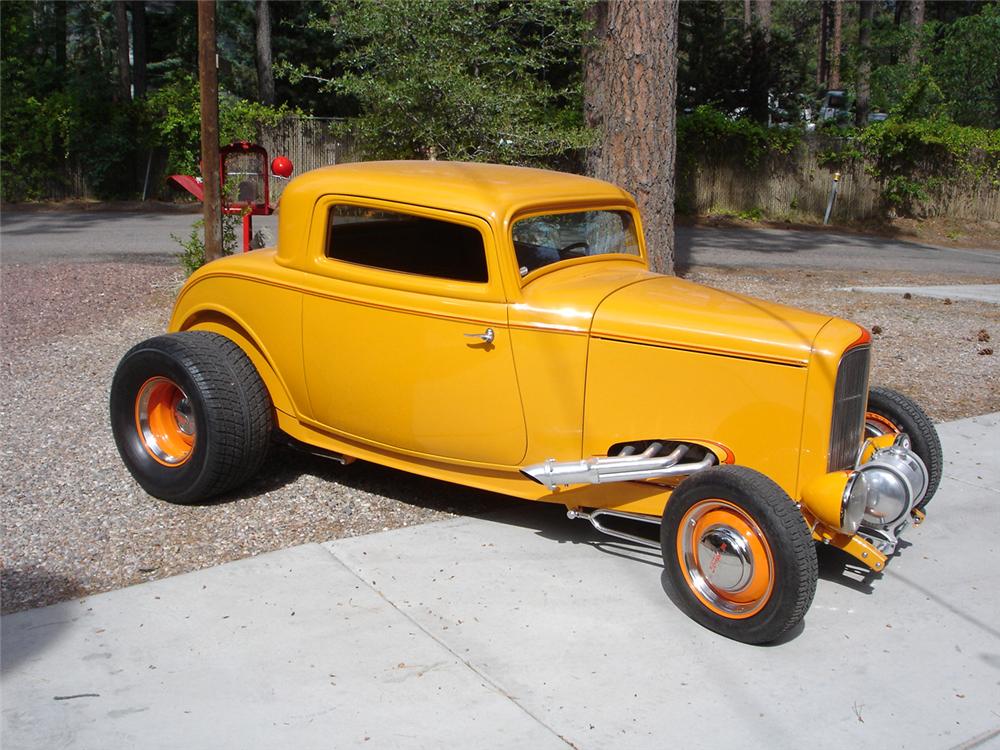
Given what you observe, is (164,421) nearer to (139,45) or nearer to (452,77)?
(452,77)

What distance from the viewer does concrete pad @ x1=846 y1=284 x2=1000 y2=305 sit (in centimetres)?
1170

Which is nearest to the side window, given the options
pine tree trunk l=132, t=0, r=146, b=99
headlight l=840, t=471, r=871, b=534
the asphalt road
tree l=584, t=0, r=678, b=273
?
headlight l=840, t=471, r=871, b=534

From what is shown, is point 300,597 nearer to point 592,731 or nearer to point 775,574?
point 592,731

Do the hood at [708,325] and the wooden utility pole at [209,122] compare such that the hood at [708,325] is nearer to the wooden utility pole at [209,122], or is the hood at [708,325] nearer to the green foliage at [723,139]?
the wooden utility pole at [209,122]

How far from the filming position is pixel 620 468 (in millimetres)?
4191

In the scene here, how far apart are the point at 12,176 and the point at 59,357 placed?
45.9ft

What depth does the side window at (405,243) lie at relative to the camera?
A: 180 inches

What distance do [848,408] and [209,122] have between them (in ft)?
19.6

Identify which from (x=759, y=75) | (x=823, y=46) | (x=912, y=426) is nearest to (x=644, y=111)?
(x=912, y=426)

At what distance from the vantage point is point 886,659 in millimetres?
3771

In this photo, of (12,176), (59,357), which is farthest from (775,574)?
(12,176)

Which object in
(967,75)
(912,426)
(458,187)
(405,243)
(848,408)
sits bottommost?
(912,426)

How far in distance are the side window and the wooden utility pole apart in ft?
12.5

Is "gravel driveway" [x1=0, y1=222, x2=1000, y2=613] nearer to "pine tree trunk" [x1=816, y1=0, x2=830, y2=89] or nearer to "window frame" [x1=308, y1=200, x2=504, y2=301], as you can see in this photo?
"window frame" [x1=308, y1=200, x2=504, y2=301]
